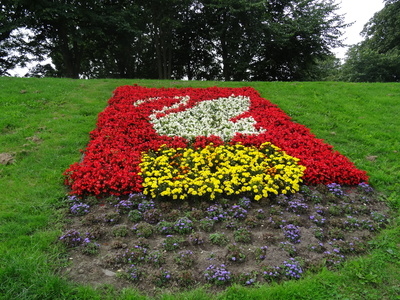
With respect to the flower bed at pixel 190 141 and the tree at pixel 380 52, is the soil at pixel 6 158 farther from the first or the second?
the tree at pixel 380 52

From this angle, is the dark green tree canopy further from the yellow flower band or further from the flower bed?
the yellow flower band

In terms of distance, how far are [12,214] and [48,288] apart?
72.7 inches

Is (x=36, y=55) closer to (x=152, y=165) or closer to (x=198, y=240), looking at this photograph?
(x=152, y=165)

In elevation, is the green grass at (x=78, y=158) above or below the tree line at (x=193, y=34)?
below

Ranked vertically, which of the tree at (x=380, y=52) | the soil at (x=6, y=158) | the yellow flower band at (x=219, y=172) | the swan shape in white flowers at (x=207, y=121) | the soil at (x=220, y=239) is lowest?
the soil at (x=220, y=239)

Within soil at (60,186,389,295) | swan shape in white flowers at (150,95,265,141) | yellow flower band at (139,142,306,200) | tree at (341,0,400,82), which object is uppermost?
tree at (341,0,400,82)

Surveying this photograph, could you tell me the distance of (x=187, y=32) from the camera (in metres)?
24.3

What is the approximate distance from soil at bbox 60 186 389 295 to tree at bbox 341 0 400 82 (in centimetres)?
2008

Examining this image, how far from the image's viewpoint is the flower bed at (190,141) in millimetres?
5410

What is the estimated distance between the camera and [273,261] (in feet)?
12.3

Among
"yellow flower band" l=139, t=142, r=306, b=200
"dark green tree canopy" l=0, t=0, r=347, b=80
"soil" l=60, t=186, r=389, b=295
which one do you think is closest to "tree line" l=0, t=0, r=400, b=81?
"dark green tree canopy" l=0, t=0, r=347, b=80

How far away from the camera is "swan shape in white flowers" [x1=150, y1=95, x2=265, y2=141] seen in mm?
7595

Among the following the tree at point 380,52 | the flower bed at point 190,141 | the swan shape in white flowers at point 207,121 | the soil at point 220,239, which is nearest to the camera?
the soil at point 220,239

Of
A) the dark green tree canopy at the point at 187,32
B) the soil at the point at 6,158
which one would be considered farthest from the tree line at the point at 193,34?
the soil at the point at 6,158
